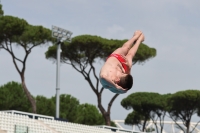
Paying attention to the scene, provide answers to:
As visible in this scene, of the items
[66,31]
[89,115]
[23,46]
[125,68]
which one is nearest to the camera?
[125,68]

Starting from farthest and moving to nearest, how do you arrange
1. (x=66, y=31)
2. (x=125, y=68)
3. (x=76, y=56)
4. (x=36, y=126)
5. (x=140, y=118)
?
1. (x=140, y=118)
2. (x=76, y=56)
3. (x=66, y=31)
4. (x=36, y=126)
5. (x=125, y=68)

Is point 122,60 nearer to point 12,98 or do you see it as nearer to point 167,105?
point 12,98

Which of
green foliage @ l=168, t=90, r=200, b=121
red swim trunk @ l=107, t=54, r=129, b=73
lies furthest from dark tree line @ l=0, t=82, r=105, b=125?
red swim trunk @ l=107, t=54, r=129, b=73

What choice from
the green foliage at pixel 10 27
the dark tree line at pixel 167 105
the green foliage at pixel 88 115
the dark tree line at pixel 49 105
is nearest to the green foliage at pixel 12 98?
the dark tree line at pixel 49 105

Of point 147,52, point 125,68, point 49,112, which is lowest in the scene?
point 125,68

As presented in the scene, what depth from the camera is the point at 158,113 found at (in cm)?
4875

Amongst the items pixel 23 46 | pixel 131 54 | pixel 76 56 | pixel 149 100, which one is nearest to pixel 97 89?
pixel 76 56

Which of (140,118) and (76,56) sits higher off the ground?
(76,56)

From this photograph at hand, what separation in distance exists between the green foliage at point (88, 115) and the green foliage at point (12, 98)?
6.17 m

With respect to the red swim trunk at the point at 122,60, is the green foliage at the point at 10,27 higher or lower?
higher

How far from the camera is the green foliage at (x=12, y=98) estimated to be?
133 feet

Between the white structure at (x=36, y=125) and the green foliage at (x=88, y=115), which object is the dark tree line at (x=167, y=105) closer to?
the green foliage at (x=88, y=115)

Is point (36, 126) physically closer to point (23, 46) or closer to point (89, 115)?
point (23, 46)

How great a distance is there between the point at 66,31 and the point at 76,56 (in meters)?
6.67
